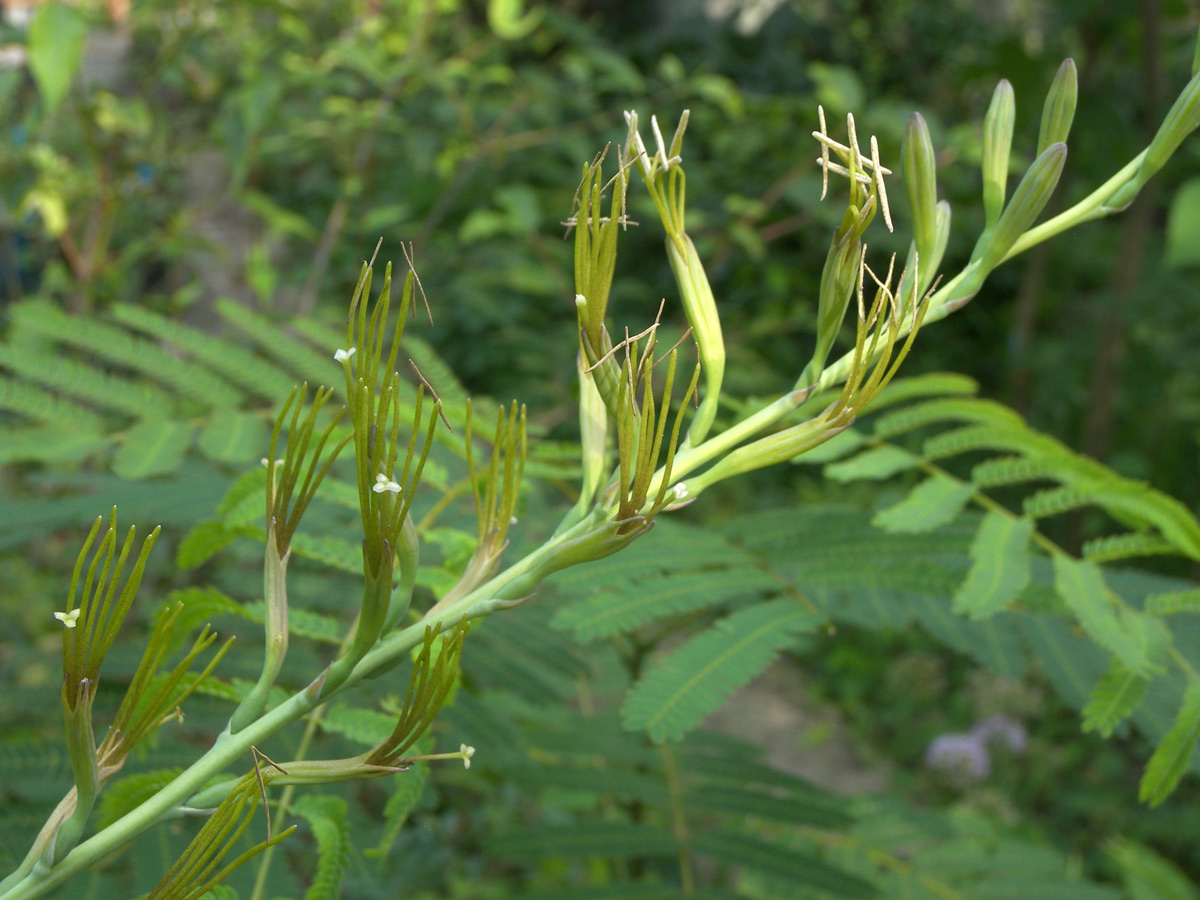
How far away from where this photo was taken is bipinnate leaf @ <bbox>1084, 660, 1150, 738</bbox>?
79 cm

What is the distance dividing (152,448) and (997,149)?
108cm

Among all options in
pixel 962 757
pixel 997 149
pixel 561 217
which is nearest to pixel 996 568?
pixel 997 149

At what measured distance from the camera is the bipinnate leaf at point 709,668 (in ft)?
2.57

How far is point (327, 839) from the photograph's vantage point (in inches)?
26.8

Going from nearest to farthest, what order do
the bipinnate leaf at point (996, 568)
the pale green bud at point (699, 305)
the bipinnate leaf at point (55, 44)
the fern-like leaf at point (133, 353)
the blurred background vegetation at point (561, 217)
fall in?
the pale green bud at point (699, 305), the bipinnate leaf at point (996, 568), the fern-like leaf at point (133, 353), the bipinnate leaf at point (55, 44), the blurred background vegetation at point (561, 217)

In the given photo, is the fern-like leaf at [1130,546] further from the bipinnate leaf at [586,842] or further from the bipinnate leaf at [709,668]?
the bipinnate leaf at [586,842]

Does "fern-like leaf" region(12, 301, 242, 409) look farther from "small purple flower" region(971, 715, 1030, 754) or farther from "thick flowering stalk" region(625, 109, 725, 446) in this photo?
"small purple flower" region(971, 715, 1030, 754)

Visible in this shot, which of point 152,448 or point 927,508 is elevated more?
point 927,508

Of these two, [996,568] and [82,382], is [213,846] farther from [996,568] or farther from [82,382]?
[82,382]

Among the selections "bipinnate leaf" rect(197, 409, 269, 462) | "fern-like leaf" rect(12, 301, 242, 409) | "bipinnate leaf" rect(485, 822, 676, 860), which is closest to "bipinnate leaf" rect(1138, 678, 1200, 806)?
"bipinnate leaf" rect(485, 822, 676, 860)

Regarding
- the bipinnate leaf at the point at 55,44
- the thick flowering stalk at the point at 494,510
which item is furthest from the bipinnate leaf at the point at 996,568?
the bipinnate leaf at the point at 55,44

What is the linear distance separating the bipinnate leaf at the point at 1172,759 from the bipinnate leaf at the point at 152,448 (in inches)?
44.1

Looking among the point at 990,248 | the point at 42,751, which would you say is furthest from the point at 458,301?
the point at 990,248

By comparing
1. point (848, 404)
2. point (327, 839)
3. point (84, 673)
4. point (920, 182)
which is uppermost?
point (920, 182)
